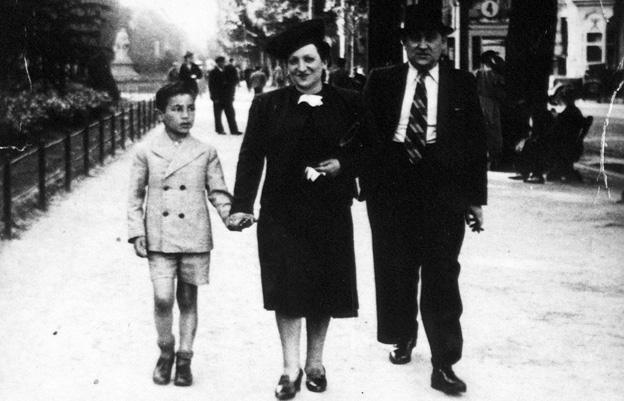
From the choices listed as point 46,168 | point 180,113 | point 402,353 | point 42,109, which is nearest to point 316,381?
point 402,353

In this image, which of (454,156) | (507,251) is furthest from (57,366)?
(507,251)

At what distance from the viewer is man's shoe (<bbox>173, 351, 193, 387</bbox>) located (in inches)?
220

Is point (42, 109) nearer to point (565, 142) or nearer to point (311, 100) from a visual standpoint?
point (565, 142)

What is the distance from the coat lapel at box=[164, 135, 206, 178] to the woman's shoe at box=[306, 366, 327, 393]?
1176 millimetres

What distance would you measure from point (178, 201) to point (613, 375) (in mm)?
2379

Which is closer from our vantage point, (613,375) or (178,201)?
(178,201)

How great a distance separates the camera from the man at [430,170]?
18.3ft

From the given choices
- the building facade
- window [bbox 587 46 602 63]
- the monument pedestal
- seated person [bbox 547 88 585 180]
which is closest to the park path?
seated person [bbox 547 88 585 180]

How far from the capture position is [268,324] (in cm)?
706

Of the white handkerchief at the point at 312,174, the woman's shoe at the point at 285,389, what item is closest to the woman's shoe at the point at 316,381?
the woman's shoe at the point at 285,389

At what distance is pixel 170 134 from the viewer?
5.52 meters

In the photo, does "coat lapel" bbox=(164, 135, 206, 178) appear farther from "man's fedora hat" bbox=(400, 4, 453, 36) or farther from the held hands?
"man's fedora hat" bbox=(400, 4, 453, 36)

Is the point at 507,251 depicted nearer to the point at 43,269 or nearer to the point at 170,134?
the point at 43,269

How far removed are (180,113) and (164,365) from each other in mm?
1241
